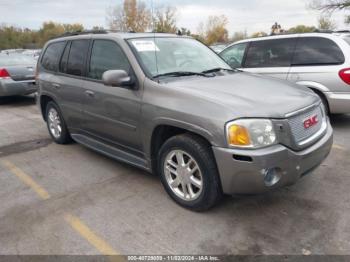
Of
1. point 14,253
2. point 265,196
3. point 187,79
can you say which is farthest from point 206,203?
point 14,253

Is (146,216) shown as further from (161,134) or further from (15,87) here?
(15,87)

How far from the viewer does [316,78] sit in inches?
231

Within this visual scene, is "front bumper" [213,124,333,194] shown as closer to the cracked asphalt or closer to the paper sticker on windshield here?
the cracked asphalt

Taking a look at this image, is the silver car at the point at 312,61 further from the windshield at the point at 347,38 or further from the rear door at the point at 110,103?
the rear door at the point at 110,103

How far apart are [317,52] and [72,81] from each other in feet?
14.1

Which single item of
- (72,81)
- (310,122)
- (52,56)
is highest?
(52,56)

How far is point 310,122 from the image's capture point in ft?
10.5

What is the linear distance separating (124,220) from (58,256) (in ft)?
2.33

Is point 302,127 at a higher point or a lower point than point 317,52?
lower

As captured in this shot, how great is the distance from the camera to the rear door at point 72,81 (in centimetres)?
454

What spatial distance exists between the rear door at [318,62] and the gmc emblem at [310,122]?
2.78 meters

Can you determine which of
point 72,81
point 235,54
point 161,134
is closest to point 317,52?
point 235,54

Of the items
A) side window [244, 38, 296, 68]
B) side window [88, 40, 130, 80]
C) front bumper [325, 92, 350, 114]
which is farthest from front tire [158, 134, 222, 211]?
side window [244, 38, 296, 68]

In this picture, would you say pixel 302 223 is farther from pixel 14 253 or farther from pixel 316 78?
pixel 316 78
